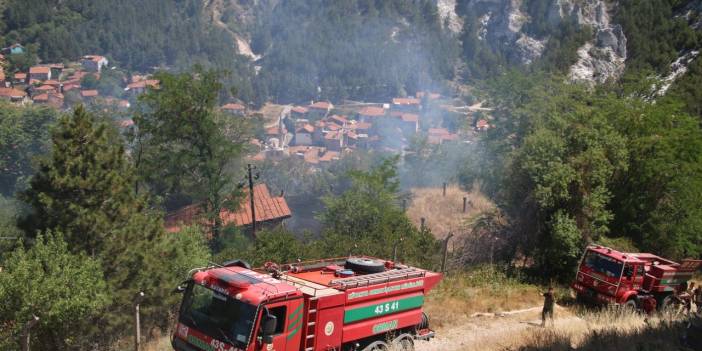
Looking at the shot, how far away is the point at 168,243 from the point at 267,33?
A: 14099 centimetres

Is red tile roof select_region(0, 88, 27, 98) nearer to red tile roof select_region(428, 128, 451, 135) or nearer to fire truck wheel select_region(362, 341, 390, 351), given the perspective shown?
red tile roof select_region(428, 128, 451, 135)

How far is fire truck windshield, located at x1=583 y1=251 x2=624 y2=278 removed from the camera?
48.0ft

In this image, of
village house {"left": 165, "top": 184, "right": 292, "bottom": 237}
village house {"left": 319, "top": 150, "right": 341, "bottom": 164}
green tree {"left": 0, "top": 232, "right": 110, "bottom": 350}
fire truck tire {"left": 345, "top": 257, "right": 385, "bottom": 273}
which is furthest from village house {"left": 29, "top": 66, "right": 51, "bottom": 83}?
fire truck tire {"left": 345, "top": 257, "right": 385, "bottom": 273}

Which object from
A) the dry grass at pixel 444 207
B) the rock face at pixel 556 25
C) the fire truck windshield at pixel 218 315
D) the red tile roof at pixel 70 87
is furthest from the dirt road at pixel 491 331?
the red tile roof at pixel 70 87

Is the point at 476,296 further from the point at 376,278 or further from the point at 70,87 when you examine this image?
the point at 70,87

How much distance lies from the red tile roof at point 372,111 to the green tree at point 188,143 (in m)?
79.0

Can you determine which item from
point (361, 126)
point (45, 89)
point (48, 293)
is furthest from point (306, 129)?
point (48, 293)

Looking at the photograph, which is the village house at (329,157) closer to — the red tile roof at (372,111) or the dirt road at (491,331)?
the red tile roof at (372,111)

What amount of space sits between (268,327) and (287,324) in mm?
474

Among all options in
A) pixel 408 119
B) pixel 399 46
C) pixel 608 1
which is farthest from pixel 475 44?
pixel 608 1

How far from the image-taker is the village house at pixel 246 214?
30484 mm

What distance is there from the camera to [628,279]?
14.5 m

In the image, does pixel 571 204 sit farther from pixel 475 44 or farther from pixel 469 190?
pixel 475 44

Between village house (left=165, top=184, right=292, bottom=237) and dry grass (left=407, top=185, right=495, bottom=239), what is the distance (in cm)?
864
